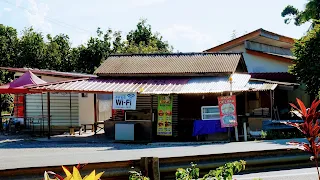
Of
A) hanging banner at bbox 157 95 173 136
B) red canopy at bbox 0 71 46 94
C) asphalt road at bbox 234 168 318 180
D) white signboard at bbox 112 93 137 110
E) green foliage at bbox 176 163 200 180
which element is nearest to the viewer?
green foliage at bbox 176 163 200 180

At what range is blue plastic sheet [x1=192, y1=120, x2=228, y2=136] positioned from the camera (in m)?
17.2

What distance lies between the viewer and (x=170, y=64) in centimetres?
2123

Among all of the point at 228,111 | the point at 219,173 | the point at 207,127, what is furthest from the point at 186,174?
the point at 207,127


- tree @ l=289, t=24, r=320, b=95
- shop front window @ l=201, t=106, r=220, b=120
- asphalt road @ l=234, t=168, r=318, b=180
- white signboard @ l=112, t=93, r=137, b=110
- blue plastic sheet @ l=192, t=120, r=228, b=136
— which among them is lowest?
asphalt road @ l=234, t=168, r=318, b=180

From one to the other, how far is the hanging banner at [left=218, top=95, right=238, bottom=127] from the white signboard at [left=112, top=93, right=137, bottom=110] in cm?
396

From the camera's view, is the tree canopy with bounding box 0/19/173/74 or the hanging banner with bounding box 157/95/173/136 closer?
the hanging banner with bounding box 157/95/173/136

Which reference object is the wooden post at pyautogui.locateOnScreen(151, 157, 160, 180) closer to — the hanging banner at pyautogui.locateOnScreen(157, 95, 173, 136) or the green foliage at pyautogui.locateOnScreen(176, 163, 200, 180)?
the green foliage at pyautogui.locateOnScreen(176, 163, 200, 180)

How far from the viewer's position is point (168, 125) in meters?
18.3

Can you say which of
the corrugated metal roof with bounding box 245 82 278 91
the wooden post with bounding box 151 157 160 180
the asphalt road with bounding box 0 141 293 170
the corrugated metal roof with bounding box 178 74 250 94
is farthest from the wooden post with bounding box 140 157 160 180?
the corrugated metal roof with bounding box 245 82 278 91

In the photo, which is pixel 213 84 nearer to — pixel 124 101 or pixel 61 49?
pixel 124 101

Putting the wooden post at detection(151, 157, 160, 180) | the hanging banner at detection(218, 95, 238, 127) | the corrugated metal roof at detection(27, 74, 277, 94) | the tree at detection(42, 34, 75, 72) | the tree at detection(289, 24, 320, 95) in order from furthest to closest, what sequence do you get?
the tree at detection(42, 34, 75, 72) → the tree at detection(289, 24, 320, 95) → the corrugated metal roof at detection(27, 74, 277, 94) → the hanging banner at detection(218, 95, 238, 127) → the wooden post at detection(151, 157, 160, 180)

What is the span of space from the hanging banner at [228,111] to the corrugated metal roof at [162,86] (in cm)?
43

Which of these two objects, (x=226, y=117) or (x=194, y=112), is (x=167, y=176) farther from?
(x=194, y=112)

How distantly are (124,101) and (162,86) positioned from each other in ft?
6.52
